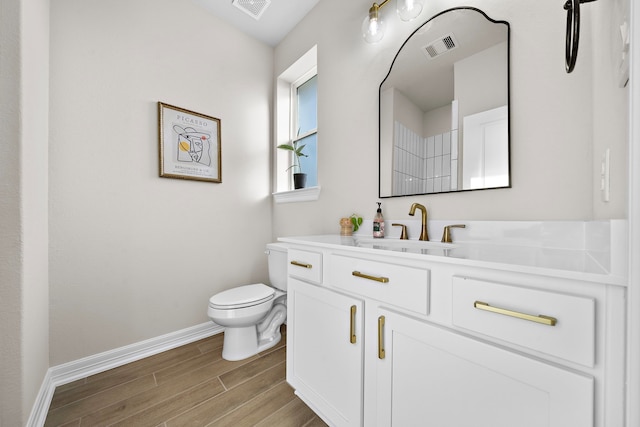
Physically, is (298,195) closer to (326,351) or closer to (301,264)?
(301,264)

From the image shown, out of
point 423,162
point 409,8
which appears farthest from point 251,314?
point 409,8

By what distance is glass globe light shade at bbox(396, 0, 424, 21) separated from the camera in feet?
4.11

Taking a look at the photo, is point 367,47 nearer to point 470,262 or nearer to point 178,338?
point 470,262

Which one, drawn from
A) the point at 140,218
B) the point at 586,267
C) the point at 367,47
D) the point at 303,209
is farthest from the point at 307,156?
the point at 586,267

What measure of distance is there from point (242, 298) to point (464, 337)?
142cm

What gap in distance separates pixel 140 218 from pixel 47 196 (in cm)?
47

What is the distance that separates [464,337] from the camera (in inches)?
26.2

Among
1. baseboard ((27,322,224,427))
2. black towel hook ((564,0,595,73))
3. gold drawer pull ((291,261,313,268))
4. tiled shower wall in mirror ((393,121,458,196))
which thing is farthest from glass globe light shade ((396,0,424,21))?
baseboard ((27,322,224,427))

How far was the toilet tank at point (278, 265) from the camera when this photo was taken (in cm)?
196

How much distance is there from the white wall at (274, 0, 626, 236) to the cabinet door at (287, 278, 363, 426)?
66 centimetres

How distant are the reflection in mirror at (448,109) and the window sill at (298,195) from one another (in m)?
0.63

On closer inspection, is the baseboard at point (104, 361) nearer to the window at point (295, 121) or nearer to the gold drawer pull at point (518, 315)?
the window at point (295, 121)

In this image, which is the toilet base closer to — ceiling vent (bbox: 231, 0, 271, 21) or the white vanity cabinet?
the white vanity cabinet

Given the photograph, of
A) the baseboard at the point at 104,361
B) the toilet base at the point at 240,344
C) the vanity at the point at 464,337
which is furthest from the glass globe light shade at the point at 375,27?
the baseboard at the point at 104,361
